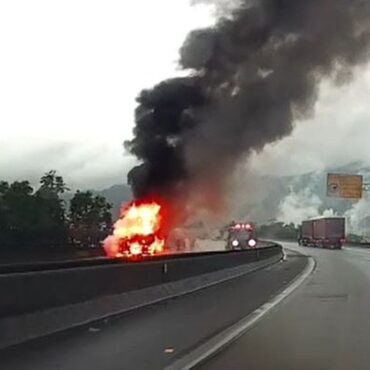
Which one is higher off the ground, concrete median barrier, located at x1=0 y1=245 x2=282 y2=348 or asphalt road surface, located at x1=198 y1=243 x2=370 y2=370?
concrete median barrier, located at x1=0 y1=245 x2=282 y2=348

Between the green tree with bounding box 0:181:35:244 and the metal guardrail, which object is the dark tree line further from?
the metal guardrail

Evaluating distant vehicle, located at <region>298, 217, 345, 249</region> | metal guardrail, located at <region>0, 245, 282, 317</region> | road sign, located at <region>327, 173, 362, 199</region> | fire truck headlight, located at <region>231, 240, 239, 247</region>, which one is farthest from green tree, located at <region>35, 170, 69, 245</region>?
distant vehicle, located at <region>298, 217, 345, 249</region>

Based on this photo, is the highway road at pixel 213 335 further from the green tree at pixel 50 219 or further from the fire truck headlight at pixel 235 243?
the fire truck headlight at pixel 235 243

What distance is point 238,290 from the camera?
78.1ft

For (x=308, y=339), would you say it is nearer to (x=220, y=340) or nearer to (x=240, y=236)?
(x=220, y=340)

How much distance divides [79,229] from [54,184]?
2.63m

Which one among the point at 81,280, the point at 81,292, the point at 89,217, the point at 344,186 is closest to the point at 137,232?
the point at 89,217

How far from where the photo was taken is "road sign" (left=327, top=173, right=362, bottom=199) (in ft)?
256

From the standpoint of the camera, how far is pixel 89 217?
34.2 meters

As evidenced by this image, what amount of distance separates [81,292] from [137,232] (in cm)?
2154

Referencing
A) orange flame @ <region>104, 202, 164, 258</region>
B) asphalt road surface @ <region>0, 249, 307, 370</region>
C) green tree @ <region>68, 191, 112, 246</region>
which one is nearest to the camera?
asphalt road surface @ <region>0, 249, 307, 370</region>

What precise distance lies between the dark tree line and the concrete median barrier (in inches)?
166

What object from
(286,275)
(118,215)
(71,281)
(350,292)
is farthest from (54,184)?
(71,281)

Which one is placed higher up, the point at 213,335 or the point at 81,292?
the point at 81,292
